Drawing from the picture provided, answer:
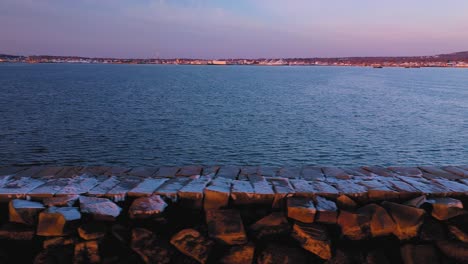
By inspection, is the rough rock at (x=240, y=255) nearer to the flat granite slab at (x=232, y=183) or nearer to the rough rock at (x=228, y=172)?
the flat granite slab at (x=232, y=183)

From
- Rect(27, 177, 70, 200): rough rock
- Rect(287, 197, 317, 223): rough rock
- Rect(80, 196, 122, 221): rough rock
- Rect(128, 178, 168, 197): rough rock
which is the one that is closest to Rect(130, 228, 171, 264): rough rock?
Rect(80, 196, 122, 221): rough rock

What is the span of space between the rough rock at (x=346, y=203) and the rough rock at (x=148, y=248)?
2935mm

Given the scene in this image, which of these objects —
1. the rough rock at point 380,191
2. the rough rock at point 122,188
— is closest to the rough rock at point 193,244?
the rough rock at point 122,188

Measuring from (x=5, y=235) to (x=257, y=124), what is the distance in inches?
764

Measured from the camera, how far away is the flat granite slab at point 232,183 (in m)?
6.03

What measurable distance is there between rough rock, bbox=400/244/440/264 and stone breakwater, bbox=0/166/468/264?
0.01 metres

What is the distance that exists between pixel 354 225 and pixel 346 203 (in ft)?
1.51

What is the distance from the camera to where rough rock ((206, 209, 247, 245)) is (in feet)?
18.2

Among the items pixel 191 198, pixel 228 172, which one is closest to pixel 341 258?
pixel 191 198

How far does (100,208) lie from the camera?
5.66m

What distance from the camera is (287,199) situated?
597 cm

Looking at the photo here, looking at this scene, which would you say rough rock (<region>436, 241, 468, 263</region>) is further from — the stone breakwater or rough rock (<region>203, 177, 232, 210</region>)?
rough rock (<region>203, 177, 232, 210</region>)

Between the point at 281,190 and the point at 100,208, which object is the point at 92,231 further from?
the point at 281,190

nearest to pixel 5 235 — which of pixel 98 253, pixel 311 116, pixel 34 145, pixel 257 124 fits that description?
pixel 98 253
